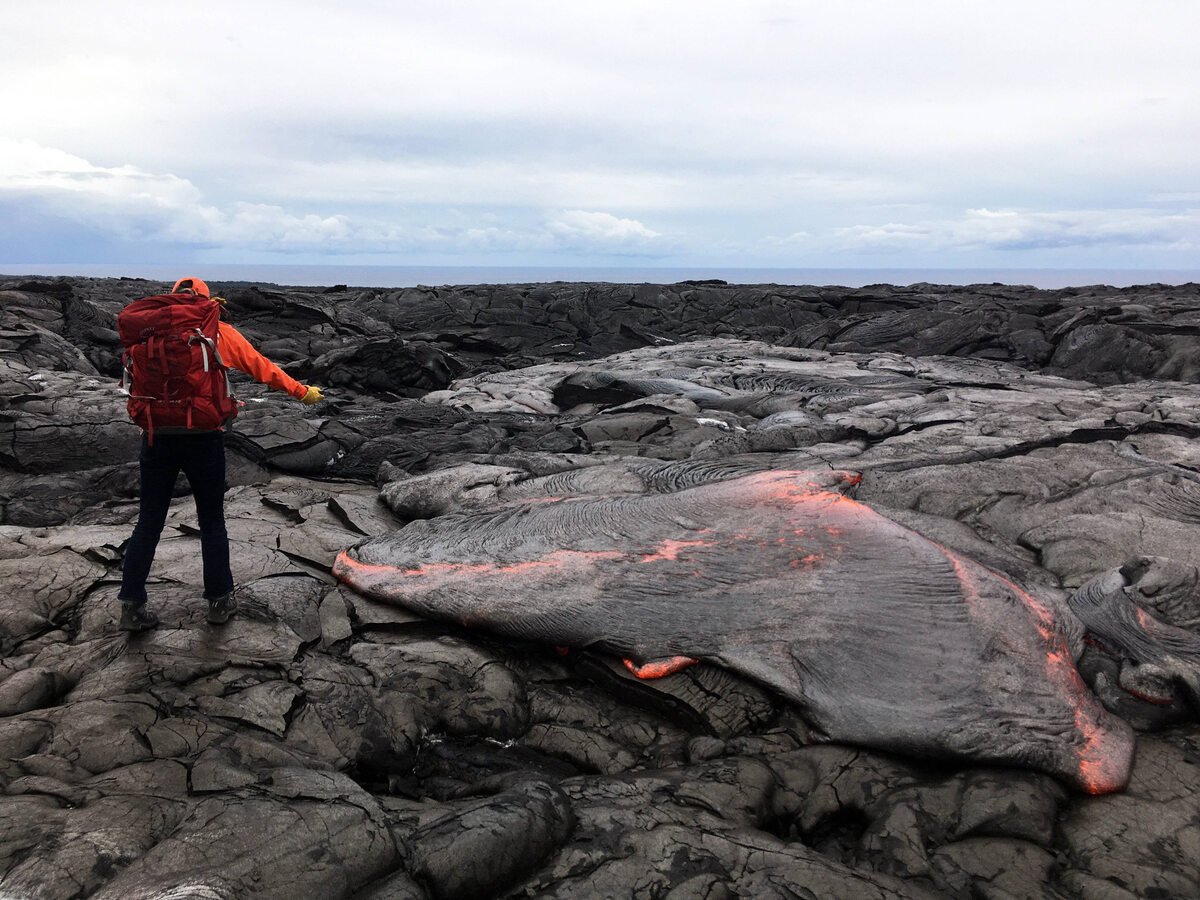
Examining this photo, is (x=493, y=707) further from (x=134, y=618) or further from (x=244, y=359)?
(x=244, y=359)

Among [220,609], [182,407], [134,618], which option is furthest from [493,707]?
[182,407]

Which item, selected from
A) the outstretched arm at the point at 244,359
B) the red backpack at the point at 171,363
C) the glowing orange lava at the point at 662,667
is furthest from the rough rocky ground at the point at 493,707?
the outstretched arm at the point at 244,359

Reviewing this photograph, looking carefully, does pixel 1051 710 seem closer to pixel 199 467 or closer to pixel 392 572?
pixel 392 572

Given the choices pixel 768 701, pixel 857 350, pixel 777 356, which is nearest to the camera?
pixel 768 701

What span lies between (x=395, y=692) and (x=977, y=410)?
7.72 metres

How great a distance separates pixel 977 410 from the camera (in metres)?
9.10


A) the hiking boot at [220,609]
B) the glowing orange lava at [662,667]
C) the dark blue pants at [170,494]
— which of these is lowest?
the glowing orange lava at [662,667]

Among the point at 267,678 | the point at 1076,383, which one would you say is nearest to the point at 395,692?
the point at 267,678

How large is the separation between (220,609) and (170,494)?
2.41 ft

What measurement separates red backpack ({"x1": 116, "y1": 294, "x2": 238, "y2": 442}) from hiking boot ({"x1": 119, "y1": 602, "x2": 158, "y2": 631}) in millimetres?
1008

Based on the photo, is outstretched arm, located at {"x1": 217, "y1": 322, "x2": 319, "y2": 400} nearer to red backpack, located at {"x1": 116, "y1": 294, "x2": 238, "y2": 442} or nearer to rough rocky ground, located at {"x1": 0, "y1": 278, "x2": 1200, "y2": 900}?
red backpack, located at {"x1": 116, "y1": 294, "x2": 238, "y2": 442}

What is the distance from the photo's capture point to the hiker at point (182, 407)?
3.84 m

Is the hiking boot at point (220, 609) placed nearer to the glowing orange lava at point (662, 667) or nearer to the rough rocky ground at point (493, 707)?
the rough rocky ground at point (493, 707)

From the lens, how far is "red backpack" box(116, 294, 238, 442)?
12.6 ft
